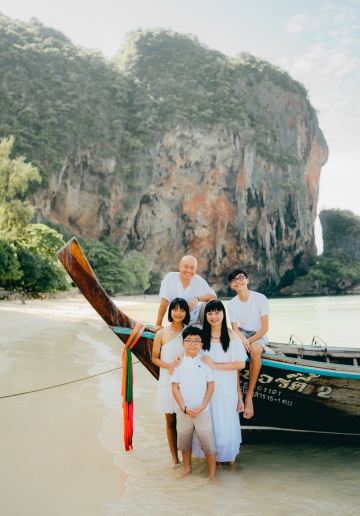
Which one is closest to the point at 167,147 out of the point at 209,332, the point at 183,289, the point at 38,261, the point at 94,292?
the point at 38,261

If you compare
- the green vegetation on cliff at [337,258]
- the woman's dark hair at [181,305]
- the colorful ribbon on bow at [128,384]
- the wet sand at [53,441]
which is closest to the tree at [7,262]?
the wet sand at [53,441]

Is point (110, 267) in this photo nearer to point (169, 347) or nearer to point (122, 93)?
point (122, 93)

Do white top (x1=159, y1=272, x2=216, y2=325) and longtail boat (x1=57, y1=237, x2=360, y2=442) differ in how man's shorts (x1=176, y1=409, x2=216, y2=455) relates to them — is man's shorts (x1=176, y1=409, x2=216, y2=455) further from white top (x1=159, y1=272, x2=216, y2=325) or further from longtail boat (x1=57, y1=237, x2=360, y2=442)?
white top (x1=159, y1=272, x2=216, y2=325)

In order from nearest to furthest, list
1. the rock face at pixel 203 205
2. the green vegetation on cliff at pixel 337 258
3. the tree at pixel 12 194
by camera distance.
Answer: the tree at pixel 12 194 → the rock face at pixel 203 205 → the green vegetation on cliff at pixel 337 258

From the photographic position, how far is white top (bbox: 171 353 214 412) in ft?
10.7

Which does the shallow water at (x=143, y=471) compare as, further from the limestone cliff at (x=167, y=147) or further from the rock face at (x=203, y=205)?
the rock face at (x=203, y=205)

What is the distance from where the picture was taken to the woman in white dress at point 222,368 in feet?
11.1

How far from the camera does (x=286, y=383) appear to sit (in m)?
3.85

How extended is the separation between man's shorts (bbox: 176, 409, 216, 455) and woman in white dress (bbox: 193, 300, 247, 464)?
0.35 ft

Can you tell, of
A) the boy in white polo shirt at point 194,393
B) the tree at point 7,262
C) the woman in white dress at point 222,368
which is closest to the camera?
the boy in white polo shirt at point 194,393

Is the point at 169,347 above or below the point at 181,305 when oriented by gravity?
below

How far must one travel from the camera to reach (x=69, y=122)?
44125mm

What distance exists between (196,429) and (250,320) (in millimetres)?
1066

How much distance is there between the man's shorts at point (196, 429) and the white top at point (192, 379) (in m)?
0.09
